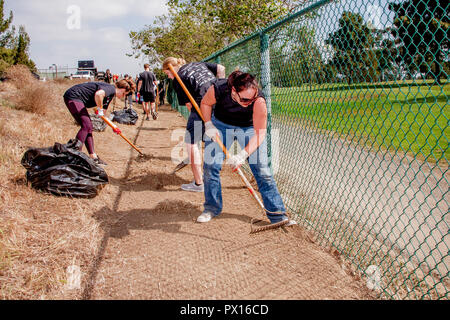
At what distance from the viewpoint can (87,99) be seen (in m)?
4.93

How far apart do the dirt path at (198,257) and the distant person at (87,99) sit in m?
1.26

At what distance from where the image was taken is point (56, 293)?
206 centimetres

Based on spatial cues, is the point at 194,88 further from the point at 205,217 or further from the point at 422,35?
the point at 422,35

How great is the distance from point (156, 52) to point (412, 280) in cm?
2009

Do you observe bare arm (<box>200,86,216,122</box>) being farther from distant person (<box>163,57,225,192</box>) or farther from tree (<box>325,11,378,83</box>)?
tree (<box>325,11,378,83</box>)

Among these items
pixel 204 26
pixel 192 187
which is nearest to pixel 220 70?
pixel 192 187

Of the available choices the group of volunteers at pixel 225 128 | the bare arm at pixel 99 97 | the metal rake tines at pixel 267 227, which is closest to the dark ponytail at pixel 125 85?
the bare arm at pixel 99 97

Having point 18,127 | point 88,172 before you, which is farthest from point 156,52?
point 88,172

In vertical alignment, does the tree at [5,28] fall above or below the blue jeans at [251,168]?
above

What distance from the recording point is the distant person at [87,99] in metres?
4.79

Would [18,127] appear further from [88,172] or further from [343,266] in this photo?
[343,266]

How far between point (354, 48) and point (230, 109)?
3.74 feet

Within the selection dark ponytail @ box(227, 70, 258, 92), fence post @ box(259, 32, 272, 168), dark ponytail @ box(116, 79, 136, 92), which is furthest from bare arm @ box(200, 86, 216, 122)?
dark ponytail @ box(116, 79, 136, 92)

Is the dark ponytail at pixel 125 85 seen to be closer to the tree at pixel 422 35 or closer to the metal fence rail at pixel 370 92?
the metal fence rail at pixel 370 92
